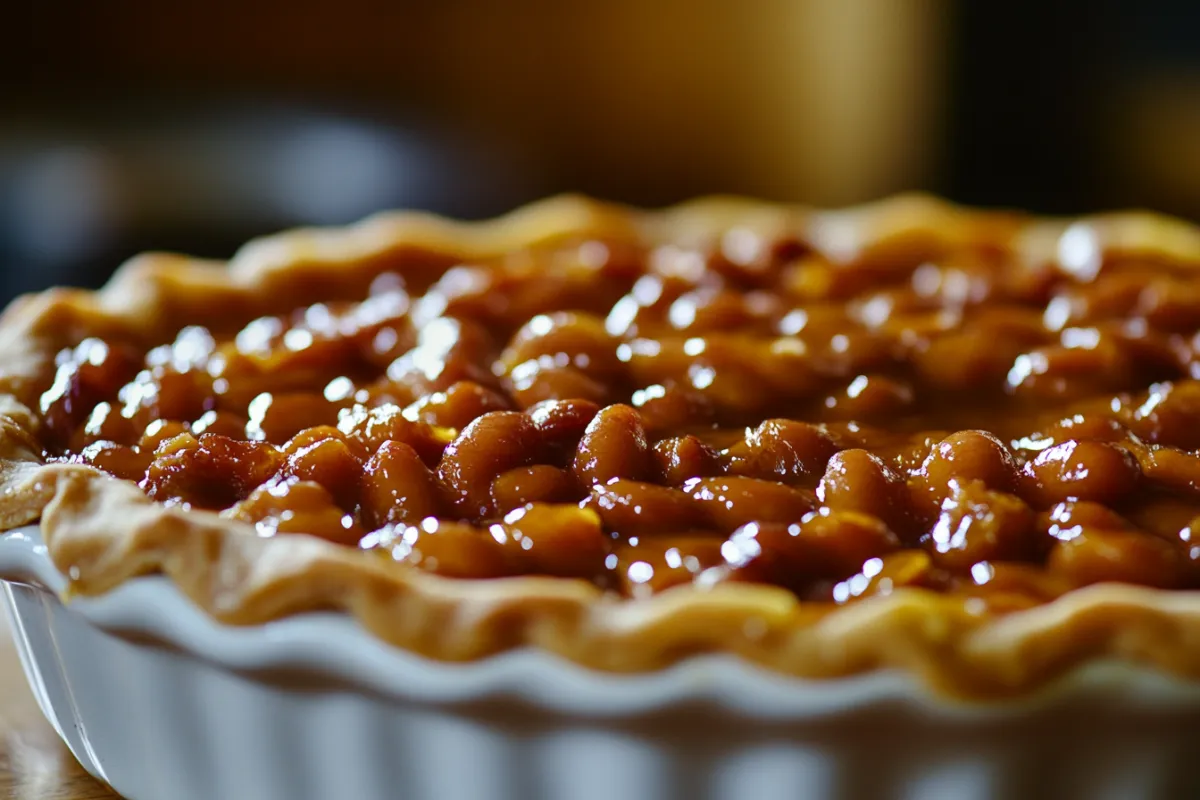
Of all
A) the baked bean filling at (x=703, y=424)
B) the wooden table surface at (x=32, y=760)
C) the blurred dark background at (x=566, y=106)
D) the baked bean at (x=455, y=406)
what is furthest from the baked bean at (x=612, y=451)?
the blurred dark background at (x=566, y=106)

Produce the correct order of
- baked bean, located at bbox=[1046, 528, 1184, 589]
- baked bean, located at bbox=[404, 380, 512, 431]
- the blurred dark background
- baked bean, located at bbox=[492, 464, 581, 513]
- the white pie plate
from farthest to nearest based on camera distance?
the blurred dark background < baked bean, located at bbox=[404, 380, 512, 431] < baked bean, located at bbox=[492, 464, 581, 513] < baked bean, located at bbox=[1046, 528, 1184, 589] < the white pie plate

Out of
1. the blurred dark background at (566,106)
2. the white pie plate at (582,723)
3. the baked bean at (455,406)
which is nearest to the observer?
the white pie plate at (582,723)

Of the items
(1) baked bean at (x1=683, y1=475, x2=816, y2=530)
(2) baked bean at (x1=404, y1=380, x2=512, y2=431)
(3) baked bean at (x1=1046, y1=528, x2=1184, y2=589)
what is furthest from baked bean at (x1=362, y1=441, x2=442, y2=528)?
(3) baked bean at (x1=1046, y1=528, x2=1184, y2=589)

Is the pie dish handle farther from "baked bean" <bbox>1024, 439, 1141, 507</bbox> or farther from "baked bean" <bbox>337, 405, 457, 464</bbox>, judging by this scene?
"baked bean" <bbox>1024, 439, 1141, 507</bbox>

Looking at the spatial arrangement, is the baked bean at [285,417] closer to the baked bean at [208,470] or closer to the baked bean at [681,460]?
the baked bean at [208,470]

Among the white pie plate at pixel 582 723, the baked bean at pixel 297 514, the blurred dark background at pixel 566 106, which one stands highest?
the baked bean at pixel 297 514

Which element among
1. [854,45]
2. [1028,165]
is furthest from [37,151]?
[1028,165]

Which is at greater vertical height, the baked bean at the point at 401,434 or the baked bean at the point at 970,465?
the baked bean at the point at 401,434
